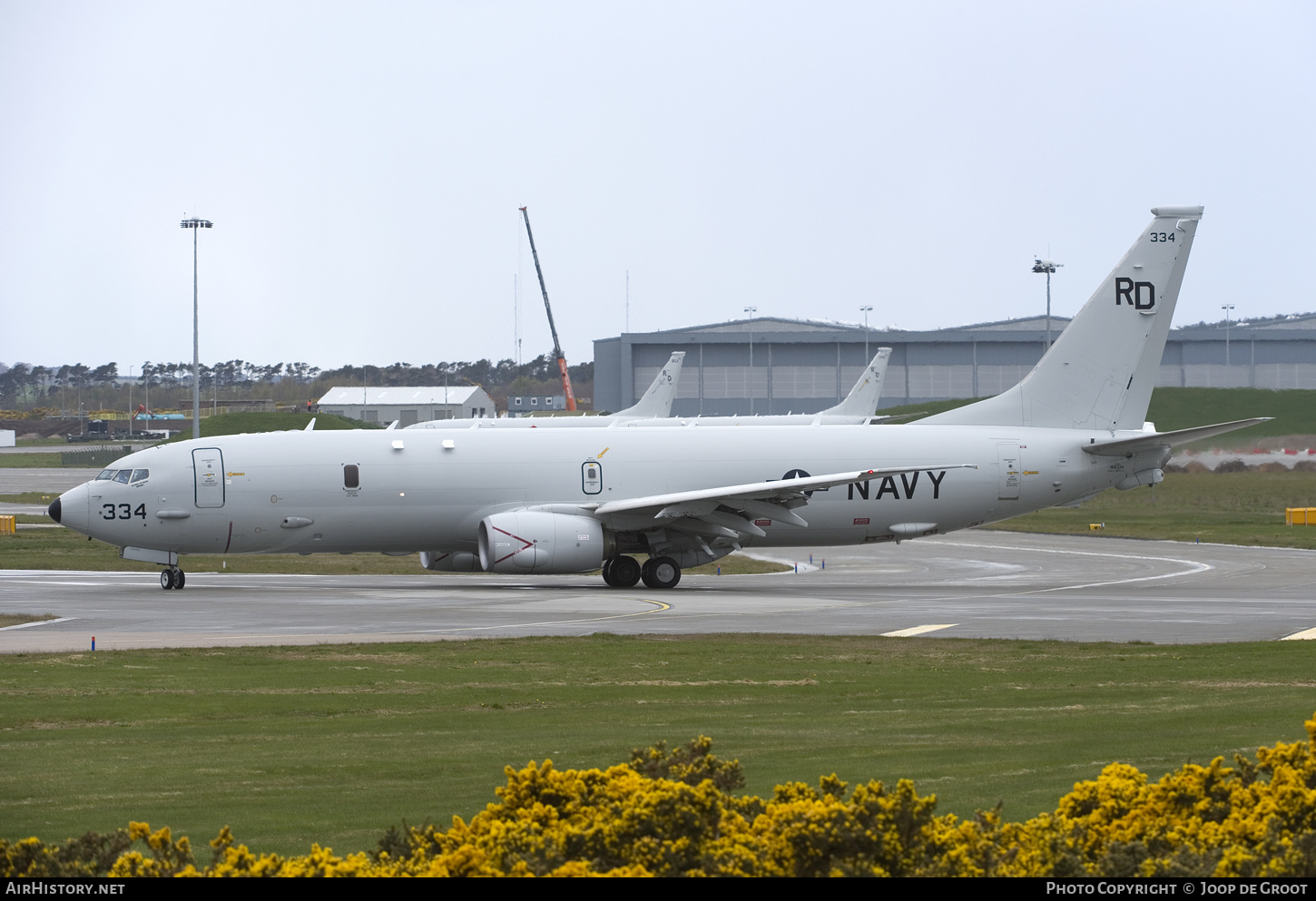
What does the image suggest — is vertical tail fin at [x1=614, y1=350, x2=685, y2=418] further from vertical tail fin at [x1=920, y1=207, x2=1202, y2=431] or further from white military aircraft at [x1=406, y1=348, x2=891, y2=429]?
vertical tail fin at [x1=920, y1=207, x2=1202, y2=431]

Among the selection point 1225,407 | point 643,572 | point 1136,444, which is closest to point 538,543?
point 643,572

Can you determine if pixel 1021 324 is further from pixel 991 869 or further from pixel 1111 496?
pixel 991 869

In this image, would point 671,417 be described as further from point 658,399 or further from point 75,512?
point 75,512

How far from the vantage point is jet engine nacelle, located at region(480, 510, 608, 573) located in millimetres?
35219

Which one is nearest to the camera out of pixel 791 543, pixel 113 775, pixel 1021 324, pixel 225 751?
pixel 113 775

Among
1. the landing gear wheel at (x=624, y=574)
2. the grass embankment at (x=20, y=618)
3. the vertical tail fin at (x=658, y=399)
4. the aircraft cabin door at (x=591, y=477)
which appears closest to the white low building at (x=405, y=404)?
the vertical tail fin at (x=658, y=399)

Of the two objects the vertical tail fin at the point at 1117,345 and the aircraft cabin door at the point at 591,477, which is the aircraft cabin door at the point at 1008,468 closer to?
the vertical tail fin at the point at 1117,345

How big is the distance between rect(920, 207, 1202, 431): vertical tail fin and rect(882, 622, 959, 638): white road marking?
43.9 ft

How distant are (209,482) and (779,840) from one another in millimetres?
30719

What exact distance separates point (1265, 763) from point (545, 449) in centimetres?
2877

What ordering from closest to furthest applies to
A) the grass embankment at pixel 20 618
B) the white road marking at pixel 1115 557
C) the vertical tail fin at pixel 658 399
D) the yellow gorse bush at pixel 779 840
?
1. the yellow gorse bush at pixel 779 840
2. the grass embankment at pixel 20 618
3. the white road marking at pixel 1115 557
4. the vertical tail fin at pixel 658 399

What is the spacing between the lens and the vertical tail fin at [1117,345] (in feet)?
128
